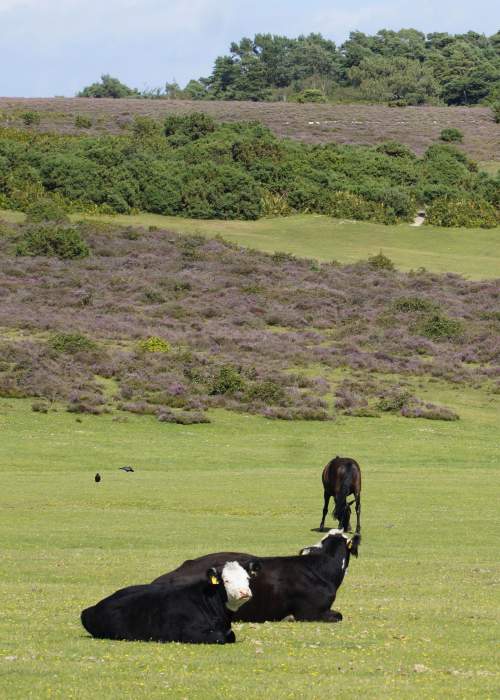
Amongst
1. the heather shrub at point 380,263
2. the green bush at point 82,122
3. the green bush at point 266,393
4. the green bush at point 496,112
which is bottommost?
the green bush at point 266,393

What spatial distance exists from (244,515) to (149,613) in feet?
46.1

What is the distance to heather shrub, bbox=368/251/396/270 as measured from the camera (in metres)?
75.9

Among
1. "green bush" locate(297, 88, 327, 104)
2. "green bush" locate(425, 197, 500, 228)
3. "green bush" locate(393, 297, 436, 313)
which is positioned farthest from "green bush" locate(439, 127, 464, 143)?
"green bush" locate(393, 297, 436, 313)

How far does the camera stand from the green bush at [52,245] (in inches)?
2936

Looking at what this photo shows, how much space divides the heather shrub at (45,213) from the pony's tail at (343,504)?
196ft

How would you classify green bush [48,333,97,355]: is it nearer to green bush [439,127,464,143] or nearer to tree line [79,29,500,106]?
green bush [439,127,464,143]

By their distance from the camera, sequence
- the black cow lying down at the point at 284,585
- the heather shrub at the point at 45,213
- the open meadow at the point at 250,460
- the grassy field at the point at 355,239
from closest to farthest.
→ the open meadow at the point at 250,460, the black cow lying down at the point at 284,585, the grassy field at the point at 355,239, the heather shrub at the point at 45,213

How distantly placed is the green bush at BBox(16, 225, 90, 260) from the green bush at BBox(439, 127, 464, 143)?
51.5 metres

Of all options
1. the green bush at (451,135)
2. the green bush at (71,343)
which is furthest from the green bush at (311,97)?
the green bush at (71,343)

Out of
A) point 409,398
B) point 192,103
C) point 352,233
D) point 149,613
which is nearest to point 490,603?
point 149,613

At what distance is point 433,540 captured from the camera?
22109 mm

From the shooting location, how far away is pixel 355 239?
85.1 m

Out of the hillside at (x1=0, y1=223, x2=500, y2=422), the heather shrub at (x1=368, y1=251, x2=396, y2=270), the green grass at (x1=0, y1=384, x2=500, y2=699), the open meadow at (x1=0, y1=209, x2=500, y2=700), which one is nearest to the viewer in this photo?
the green grass at (x1=0, y1=384, x2=500, y2=699)

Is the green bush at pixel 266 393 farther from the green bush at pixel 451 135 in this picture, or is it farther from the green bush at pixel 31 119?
the green bush at pixel 451 135
